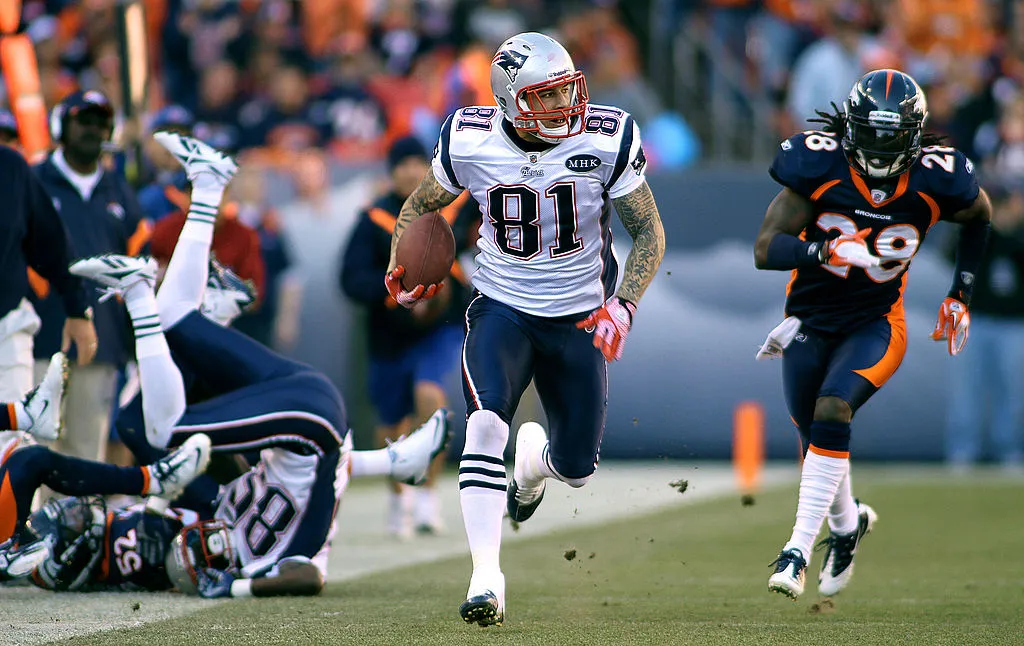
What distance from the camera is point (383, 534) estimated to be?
813cm

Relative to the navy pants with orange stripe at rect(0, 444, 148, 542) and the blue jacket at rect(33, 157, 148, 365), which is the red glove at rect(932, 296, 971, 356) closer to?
the navy pants with orange stripe at rect(0, 444, 148, 542)

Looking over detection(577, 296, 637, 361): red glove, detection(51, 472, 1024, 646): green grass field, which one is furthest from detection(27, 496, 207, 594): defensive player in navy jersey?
detection(577, 296, 637, 361): red glove

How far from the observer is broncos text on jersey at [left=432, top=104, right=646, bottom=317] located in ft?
Answer: 16.8

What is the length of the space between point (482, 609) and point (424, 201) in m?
1.56

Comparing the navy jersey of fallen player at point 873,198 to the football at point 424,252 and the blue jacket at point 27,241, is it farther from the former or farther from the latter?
the blue jacket at point 27,241

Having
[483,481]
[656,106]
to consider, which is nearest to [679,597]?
[483,481]

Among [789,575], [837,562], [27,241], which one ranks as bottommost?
[837,562]

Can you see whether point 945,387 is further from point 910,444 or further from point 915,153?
point 915,153

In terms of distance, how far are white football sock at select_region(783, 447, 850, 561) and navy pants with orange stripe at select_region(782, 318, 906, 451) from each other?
0.70ft

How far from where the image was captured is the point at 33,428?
5.43m

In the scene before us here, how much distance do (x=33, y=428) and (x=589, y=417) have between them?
203cm

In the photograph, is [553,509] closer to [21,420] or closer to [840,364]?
[840,364]

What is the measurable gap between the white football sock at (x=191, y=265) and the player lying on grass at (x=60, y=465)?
1.52ft

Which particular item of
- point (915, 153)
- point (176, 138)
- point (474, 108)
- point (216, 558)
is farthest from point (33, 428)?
point (915, 153)
